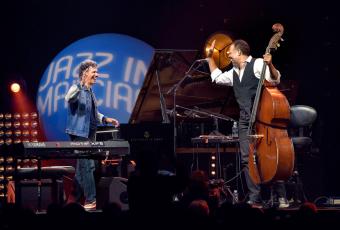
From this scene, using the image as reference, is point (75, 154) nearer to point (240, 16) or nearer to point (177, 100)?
point (177, 100)

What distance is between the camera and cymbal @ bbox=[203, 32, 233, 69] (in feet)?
31.4

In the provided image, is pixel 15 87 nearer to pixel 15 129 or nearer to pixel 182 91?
pixel 15 129

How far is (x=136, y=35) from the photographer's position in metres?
12.3

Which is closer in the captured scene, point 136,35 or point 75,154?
point 75,154

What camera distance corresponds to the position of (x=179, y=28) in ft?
40.8

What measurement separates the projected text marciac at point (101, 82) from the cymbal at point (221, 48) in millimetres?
1218

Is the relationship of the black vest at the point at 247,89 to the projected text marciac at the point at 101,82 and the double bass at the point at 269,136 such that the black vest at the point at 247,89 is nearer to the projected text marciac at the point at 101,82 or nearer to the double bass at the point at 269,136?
the double bass at the point at 269,136

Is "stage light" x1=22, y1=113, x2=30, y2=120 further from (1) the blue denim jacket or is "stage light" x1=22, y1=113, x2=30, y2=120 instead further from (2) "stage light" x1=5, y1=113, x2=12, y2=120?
(1) the blue denim jacket

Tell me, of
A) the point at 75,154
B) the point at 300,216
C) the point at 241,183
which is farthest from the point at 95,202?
the point at 300,216

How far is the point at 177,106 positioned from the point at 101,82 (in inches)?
64.7

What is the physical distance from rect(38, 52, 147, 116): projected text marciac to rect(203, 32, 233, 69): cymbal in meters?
1.22

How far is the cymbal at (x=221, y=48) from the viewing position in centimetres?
959

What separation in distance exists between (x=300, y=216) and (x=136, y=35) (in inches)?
321

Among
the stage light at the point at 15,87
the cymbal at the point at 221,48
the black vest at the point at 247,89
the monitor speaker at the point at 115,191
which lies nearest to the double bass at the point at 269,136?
the black vest at the point at 247,89
